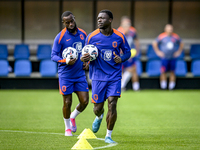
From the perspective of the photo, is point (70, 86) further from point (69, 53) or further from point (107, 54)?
point (107, 54)

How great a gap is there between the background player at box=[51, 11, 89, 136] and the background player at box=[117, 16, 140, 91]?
7.71 metres

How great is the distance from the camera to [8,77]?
16391 millimetres

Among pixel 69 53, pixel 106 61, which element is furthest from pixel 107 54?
pixel 69 53

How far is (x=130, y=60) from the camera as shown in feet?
51.1

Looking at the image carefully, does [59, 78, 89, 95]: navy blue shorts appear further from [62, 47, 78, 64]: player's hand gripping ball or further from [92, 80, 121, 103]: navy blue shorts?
[92, 80, 121, 103]: navy blue shorts

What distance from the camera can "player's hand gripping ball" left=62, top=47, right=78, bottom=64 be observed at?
709cm

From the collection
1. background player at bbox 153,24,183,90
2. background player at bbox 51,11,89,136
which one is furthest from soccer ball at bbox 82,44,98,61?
background player at bbox 153,24,183,90

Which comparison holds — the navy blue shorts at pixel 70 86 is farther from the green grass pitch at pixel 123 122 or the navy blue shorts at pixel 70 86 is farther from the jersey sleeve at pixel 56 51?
the green grass pitch at pixel 123 122

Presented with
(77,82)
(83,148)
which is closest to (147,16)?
(77,82)

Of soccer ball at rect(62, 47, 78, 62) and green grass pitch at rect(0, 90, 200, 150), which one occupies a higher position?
soccer ball at rect(62, 47, 78, 62)

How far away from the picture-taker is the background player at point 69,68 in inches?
288

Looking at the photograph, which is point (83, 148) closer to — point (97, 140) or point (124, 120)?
point (97, 140)

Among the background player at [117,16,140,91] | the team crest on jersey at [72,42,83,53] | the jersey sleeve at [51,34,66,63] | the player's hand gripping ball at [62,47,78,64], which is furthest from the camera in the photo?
the background player at [117,16,140,91]

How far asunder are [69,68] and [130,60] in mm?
8286
